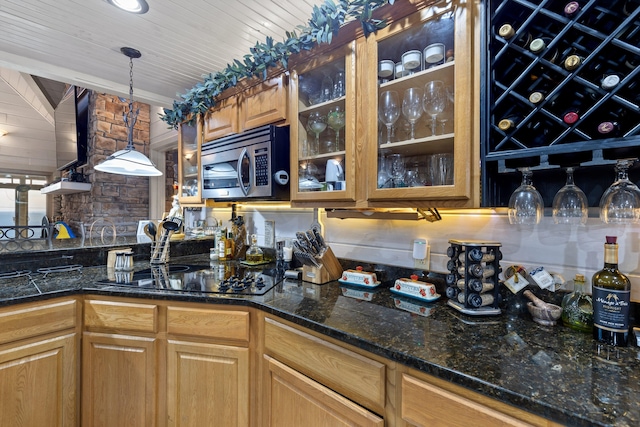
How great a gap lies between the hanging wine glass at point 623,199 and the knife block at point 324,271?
111 centimetres

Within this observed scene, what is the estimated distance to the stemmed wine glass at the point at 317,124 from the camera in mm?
1550

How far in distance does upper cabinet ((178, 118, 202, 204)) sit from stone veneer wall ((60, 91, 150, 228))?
170cm

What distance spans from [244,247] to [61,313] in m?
1.13

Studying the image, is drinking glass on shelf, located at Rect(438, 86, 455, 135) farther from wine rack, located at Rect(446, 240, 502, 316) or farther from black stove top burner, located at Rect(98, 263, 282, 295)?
black stove top burner, located at Rect(98, 263, 282, 295)

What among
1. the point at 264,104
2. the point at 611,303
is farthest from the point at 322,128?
the point at 611,303

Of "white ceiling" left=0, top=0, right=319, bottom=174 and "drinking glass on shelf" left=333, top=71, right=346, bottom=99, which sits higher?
"white ceiling" left=0, top=0, right=319, bottom=174

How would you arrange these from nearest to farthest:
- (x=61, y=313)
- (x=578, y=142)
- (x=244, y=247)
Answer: (x=578, y=142) → (x=61, y=313) → (x=244, y=247)

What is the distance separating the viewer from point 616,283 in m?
0.88

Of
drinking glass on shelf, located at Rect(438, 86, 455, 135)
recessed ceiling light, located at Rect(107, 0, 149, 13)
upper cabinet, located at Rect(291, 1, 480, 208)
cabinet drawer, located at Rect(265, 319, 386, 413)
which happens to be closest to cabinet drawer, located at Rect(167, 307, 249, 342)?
cabinet drawer, located at Rect(265, 319, 386, 413)

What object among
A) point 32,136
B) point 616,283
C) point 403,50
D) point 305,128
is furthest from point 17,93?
point 616,283

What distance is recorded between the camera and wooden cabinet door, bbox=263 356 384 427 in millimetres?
934

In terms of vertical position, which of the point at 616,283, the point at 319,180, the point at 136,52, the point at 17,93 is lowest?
the point at 616,283

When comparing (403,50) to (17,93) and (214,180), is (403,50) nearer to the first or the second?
(214,180)

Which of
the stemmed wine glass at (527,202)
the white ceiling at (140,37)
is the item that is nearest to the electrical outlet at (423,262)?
the stemmed wine glass at (527,202)
